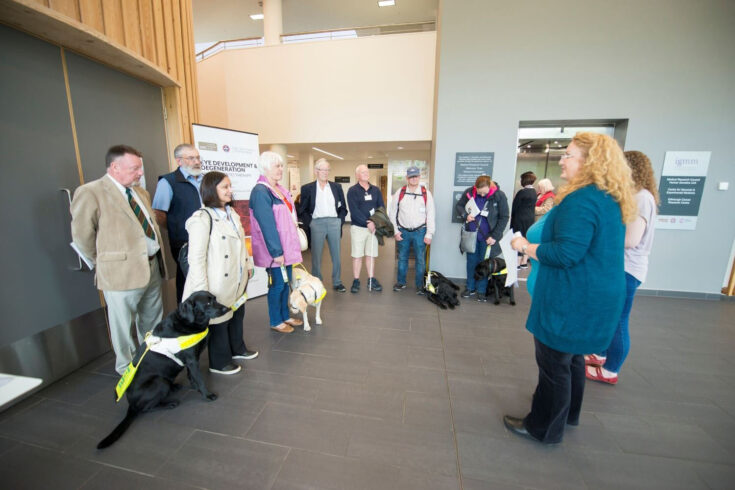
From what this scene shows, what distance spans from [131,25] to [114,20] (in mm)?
178

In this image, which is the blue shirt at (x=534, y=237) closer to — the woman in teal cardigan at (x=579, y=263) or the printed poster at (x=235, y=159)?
the woman in teal cardigan at (x=579, y=263)

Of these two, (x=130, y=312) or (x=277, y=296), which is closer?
(x=130, y=312)

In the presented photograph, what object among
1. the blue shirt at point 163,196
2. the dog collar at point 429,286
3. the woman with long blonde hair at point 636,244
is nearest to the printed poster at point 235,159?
the blue shirt at point 163,196

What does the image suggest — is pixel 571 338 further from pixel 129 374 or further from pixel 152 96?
pixel 152 96

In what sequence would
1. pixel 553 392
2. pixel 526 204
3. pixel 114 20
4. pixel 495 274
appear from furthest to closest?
pixel 526 204, pixel 495 274, pixel 114 20, pixel 553 392

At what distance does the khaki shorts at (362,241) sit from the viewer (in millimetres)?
4312

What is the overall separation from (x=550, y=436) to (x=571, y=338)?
Result: 2.15 ft

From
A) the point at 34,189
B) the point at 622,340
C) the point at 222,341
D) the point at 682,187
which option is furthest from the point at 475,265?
the point at 34,189

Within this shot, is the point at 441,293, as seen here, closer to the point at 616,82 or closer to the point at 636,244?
the point at 636,244

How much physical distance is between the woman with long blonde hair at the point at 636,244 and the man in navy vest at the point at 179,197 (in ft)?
11.0

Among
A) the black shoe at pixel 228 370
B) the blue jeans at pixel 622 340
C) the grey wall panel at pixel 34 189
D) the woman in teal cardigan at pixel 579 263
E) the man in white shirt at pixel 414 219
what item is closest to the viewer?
the woman in teal cardigan at pixel 579 263

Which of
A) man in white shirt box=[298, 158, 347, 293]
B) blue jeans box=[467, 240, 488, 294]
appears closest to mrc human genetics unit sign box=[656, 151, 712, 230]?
blue jeans box=[467, 240, 488, 294]

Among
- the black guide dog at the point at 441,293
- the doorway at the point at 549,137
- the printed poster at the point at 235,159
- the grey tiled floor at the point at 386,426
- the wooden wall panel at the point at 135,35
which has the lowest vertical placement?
the grey tiled floor at the point at 386,426

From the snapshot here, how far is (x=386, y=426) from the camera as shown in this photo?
184cm
